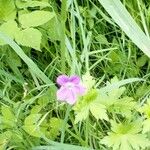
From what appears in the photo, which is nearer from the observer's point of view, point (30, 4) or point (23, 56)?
point (23, 56)

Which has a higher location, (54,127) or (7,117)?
(7,117)

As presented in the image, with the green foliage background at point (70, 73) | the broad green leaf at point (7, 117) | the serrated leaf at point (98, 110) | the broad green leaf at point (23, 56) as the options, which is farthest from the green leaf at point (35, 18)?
the serrated leaf at point (98, 110)

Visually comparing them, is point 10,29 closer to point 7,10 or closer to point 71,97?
point 7,10

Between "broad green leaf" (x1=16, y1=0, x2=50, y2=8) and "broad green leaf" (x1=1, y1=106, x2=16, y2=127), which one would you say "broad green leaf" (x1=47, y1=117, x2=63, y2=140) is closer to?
"broad green leaf" (x1=1, y1=106, x2=16, y2=127)

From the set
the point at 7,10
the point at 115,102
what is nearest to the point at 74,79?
the point at 115,102

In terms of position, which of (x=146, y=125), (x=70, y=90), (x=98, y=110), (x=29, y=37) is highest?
(x=29, y=37)

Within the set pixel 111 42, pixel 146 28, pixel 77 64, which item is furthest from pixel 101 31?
pixel 77 64
